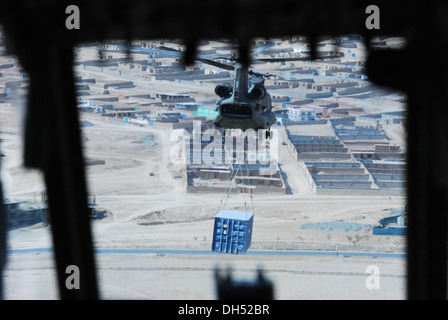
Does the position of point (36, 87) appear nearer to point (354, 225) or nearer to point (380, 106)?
point (354, 225)

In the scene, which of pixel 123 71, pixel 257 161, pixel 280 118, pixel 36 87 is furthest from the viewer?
pixel 123 71

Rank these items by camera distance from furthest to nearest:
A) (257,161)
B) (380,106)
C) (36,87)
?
(380,106)
(257,161)
(36,87)
